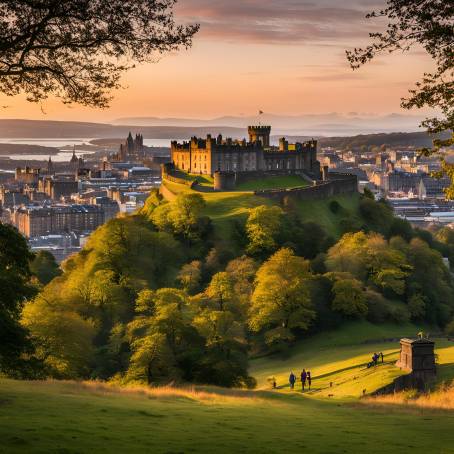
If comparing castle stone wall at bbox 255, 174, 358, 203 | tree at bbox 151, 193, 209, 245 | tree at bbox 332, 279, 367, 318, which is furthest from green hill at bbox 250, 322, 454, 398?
castle stone wall at bbox 255, 174, 358, 203

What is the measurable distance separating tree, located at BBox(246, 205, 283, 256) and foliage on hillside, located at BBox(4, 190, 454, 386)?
0.10 meters

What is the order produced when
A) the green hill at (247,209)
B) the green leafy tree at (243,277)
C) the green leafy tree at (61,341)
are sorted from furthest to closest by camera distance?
the green hill at (247,209) → the green leafy tree at (243,277) → the green leafy tree at (61,341)

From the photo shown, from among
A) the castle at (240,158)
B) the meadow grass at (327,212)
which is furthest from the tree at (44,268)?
the castle at (240,158)

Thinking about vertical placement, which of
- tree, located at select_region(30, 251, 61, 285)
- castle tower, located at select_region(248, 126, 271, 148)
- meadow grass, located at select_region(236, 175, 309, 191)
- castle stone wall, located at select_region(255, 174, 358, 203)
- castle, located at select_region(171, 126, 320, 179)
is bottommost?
tree, located at select_region(30, 251, 61, 285)

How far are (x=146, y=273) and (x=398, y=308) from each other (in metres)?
18.5

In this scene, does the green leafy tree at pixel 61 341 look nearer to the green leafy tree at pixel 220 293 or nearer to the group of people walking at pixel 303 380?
the group of people walking at pixel 303 380

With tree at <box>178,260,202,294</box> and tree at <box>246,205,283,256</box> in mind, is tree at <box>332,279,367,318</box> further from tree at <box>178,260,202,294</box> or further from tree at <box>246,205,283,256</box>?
tree at <box>246,205,283,256</box>

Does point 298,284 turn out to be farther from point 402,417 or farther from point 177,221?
point 402,417

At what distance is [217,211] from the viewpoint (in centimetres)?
8200

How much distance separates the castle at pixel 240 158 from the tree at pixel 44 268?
968 inches

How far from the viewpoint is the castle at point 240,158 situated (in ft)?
349

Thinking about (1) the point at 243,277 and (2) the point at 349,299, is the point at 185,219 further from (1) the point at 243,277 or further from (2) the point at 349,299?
(2) the point at 349,299

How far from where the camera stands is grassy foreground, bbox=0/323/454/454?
17266mm

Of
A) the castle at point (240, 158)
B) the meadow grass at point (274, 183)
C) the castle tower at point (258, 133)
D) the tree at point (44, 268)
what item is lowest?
the tree at point (44, 268)
